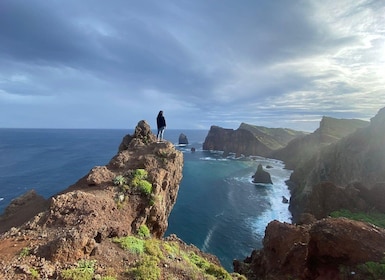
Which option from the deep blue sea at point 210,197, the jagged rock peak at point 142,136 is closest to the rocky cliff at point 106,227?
the jagged rock peak at point 142,136

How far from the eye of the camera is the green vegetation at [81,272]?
8.91 m

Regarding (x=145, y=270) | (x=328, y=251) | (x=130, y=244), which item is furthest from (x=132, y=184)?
(x=328, y=251)

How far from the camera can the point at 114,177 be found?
16734 mm

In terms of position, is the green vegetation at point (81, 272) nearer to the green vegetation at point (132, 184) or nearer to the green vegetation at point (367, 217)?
the green vegetation at point (132, 184)

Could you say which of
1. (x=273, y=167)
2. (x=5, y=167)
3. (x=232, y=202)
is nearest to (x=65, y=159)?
(x=5, y=167)

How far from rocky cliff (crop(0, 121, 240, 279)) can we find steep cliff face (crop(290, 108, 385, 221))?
110ft

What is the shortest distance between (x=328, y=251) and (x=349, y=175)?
53.6 metres

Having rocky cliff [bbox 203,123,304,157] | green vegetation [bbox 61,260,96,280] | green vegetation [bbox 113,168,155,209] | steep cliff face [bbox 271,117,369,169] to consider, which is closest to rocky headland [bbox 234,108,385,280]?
Result: green vegetation [bbox 113,168,155,209]

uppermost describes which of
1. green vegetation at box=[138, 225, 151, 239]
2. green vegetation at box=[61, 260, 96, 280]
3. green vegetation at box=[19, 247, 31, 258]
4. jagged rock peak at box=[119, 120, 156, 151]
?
jagged rock peak at box=[119, 120, 156, 151]

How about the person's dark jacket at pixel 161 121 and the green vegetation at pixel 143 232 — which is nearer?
the green vegetation at pixel 143 232

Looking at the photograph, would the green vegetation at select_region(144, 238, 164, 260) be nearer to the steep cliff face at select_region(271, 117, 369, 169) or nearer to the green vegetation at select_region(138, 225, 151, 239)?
the green vegetation at select_region(138, 225, 151, 239)

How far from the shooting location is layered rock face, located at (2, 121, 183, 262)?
34.3ft

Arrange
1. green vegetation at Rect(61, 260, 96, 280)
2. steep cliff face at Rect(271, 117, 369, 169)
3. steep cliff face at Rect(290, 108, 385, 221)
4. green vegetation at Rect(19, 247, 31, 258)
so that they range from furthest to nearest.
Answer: steep cliff face at Rect(271, 117, 369, 169)
steep cliff face at Rect(290, 108, 385, 221)
green vegetation at Rect(19, 247, 31, 258)
green vegetation at Rect(61, 260, 96, 280)

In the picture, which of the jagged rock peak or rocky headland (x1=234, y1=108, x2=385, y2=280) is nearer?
rocky headland (x1=234, y1=108, x2=385, y2=280)
